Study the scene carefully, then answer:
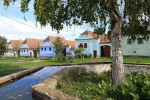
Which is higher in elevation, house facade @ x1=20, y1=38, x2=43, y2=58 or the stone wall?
house facade @ x1=20, y1=38, x2=43, y2=58

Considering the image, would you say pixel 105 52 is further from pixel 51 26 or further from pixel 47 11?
pixel 47 11

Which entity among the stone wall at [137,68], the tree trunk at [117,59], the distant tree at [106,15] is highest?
the distant tree at [106,15]

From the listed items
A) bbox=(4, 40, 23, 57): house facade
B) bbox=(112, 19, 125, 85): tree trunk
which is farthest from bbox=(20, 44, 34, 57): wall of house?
bbox=(112, 19, 125, 85): tree trunk

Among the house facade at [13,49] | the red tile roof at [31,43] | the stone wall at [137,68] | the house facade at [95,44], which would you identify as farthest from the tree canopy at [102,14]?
the house facade at [13,49]

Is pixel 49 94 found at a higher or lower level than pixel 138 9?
lower

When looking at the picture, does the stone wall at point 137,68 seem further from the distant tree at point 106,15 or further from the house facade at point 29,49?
the house facade at point 29,49

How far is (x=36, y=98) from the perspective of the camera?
12.9 feet

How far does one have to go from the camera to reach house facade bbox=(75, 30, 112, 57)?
29.0 metres

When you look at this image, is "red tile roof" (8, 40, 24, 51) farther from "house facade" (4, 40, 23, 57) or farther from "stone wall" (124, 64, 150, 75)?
"stone wall" (124, 64, 150, 75)

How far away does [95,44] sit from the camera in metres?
30.1

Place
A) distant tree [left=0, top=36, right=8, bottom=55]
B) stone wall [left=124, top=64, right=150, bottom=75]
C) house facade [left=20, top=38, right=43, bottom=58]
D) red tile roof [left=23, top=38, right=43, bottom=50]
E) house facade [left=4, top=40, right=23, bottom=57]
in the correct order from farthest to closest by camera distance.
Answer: house facade [left=4, top=40, right=23, bottom=57], red tile roof [left=23, top=38, right=43, bottom=50], house facade [left=20, top=38, right=43, bottom=58], distant tree [left=0, top=36, right=8, bottom=55], stone wall [left=124, top=64, right=150, bottom=75]

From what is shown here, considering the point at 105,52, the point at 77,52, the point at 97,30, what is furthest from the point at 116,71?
the point at 105,52

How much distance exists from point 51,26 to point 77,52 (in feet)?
61.2

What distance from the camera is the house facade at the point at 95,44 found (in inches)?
1141
